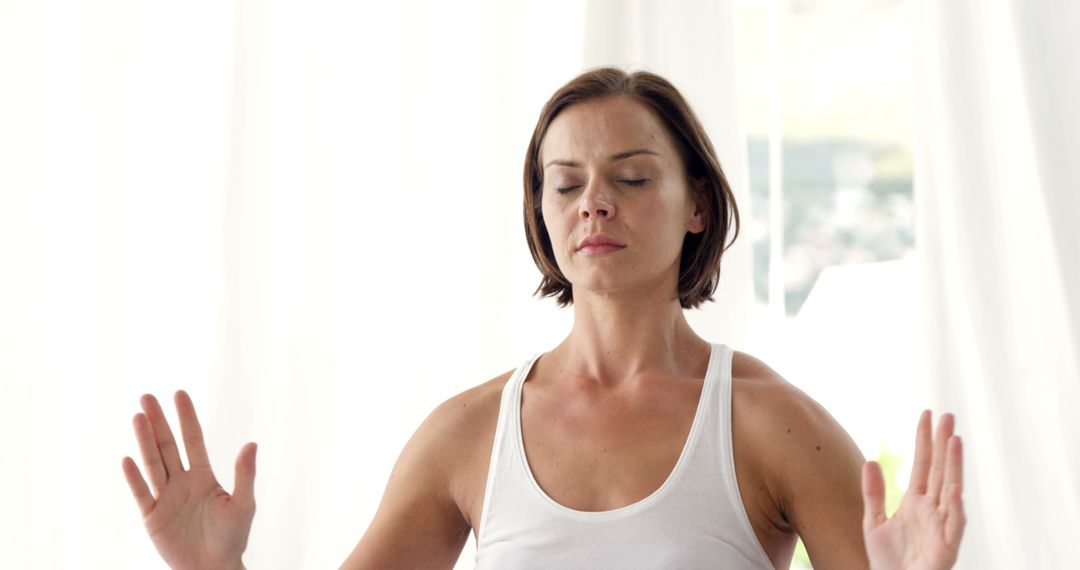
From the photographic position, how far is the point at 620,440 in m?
1.36

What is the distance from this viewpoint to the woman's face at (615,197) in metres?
1.37

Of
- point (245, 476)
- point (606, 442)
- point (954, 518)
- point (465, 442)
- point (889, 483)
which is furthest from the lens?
point (889, 483)

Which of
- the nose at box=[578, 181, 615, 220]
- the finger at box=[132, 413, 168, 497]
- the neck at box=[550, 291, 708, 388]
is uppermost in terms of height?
the nose at box=[578, 181, 615, 220]

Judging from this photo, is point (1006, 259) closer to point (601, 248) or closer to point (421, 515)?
point (601, 248)

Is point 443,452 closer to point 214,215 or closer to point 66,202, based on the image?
point 214,215

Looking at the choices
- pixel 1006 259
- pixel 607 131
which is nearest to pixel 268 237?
pixel 607 131

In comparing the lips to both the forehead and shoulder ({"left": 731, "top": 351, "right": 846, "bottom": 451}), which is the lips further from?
shoulder ({"left": 731, "top": 351, "right": 846, "bottom": 451})

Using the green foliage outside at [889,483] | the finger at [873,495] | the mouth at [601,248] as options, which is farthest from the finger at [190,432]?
Answer: the green foliage outside at [889,483]

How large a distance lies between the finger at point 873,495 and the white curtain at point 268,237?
3.10ft

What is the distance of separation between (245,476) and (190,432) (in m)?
0.08

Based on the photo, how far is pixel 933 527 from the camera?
3.55ft

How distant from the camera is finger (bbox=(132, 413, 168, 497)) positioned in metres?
1.27

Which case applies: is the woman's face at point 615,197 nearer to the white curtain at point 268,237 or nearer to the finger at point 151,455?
the finger at point 151,455

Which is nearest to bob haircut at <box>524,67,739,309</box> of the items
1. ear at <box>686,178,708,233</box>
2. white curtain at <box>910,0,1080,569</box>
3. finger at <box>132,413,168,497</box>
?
ear at <box>686,178,708,233</box>
